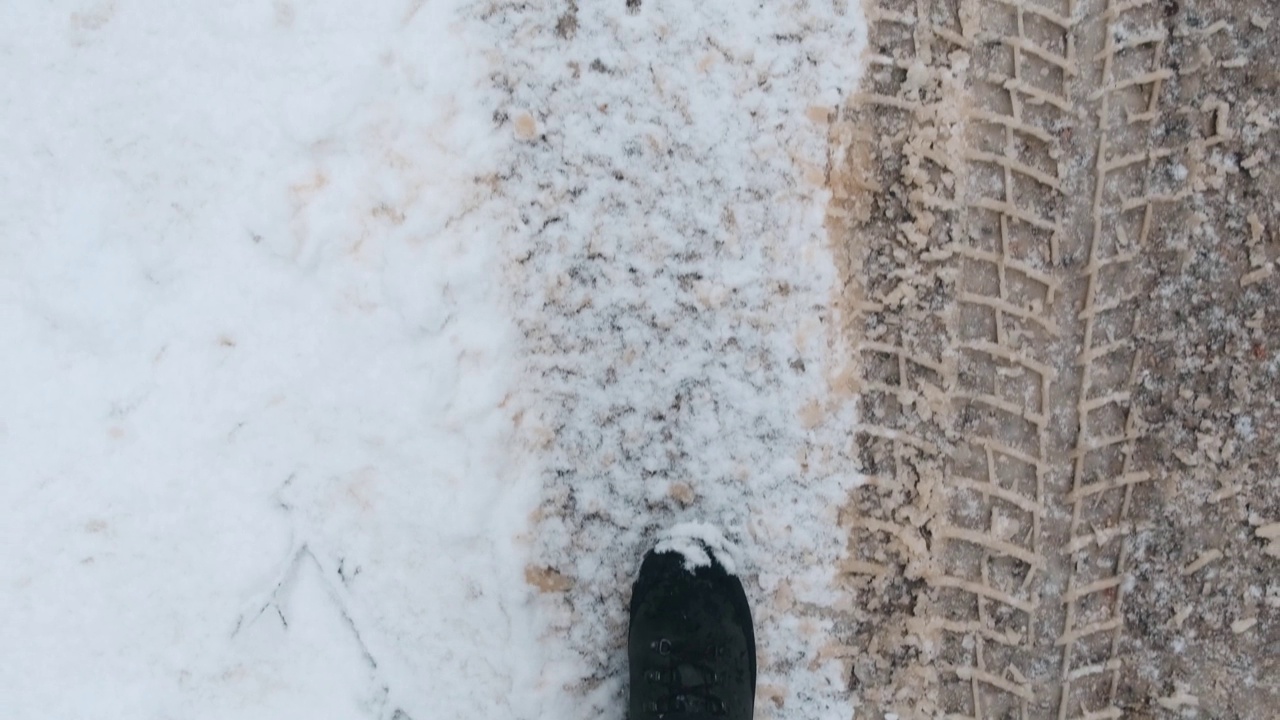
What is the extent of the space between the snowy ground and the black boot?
6 centimetres

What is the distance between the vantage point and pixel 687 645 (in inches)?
47.7

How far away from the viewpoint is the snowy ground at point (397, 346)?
3.86 ft

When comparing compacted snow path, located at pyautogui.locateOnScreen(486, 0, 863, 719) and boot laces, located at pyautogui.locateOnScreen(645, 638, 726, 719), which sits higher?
compacted snow path, located at pyautogui.locateOnScreen(486, 0, 863, 719)

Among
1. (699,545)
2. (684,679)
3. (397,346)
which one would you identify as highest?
(397,346)

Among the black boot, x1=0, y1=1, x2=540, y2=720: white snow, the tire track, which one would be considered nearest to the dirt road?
the tire track

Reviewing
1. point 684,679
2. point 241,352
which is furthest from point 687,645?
point 241,352

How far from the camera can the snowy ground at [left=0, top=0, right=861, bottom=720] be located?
46.4 inches

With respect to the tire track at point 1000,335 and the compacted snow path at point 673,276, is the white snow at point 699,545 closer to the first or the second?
the compacted snow path at point 673,276

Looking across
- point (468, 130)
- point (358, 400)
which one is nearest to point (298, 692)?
point (358, 400)

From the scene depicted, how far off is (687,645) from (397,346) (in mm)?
599

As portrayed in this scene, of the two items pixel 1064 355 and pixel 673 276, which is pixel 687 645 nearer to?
pixel 673 276

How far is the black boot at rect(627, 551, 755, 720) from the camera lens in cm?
120

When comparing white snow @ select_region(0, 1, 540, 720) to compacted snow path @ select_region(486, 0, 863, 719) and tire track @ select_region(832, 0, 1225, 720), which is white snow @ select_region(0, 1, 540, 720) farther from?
tire track @ select_region(832, 0, 1225, 720)

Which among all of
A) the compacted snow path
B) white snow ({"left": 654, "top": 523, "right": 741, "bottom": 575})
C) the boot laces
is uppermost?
the compacted snow path
